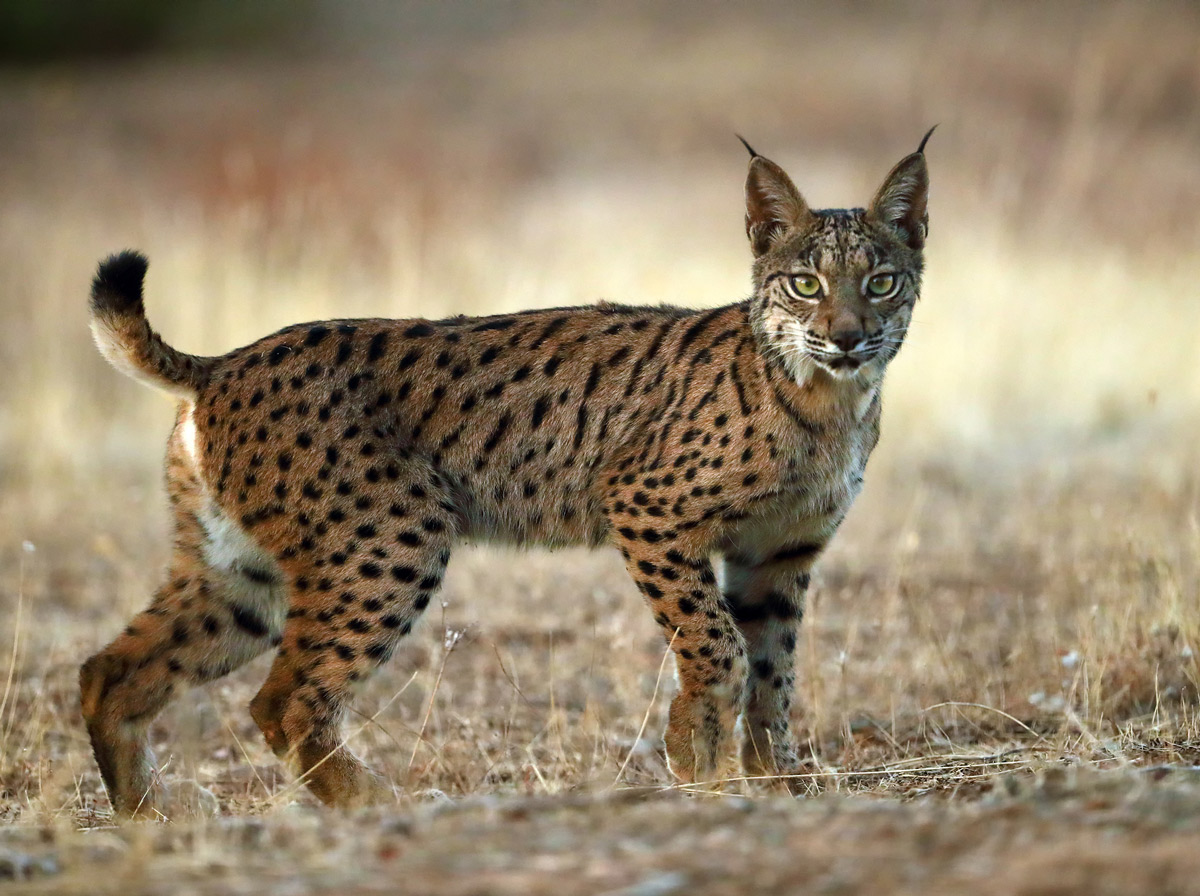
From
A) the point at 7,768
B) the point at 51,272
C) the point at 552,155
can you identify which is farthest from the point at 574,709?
the point at 552,155

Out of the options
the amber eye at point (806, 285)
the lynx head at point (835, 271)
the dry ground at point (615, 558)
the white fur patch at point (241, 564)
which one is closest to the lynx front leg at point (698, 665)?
the dry ground at point (615, 558)

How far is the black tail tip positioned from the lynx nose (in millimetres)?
2343

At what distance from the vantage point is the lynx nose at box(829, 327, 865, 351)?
5109mm

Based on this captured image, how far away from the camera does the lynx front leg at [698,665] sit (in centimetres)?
520

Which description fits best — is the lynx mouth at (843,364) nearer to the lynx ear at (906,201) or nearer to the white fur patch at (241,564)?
the lynx ear at (906,201)

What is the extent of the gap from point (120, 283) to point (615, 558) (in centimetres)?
496

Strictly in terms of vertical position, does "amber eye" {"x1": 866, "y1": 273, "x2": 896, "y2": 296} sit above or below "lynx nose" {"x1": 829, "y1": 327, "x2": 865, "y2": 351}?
above

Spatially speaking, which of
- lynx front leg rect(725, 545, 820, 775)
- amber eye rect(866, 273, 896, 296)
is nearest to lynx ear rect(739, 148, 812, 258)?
amber eye rect(866, 273, 896, 296)

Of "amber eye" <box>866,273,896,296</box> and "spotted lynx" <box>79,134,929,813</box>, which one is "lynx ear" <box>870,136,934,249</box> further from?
"amber eye" <box>866,273,896,296</box>

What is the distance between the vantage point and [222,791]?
566cm

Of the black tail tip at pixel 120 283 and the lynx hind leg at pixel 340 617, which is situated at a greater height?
the black tail tip at pixel 120 283

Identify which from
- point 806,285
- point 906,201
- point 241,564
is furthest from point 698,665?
point 906,201

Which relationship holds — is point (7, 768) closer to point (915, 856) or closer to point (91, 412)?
point (915, 856)

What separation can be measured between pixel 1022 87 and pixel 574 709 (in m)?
24.5
